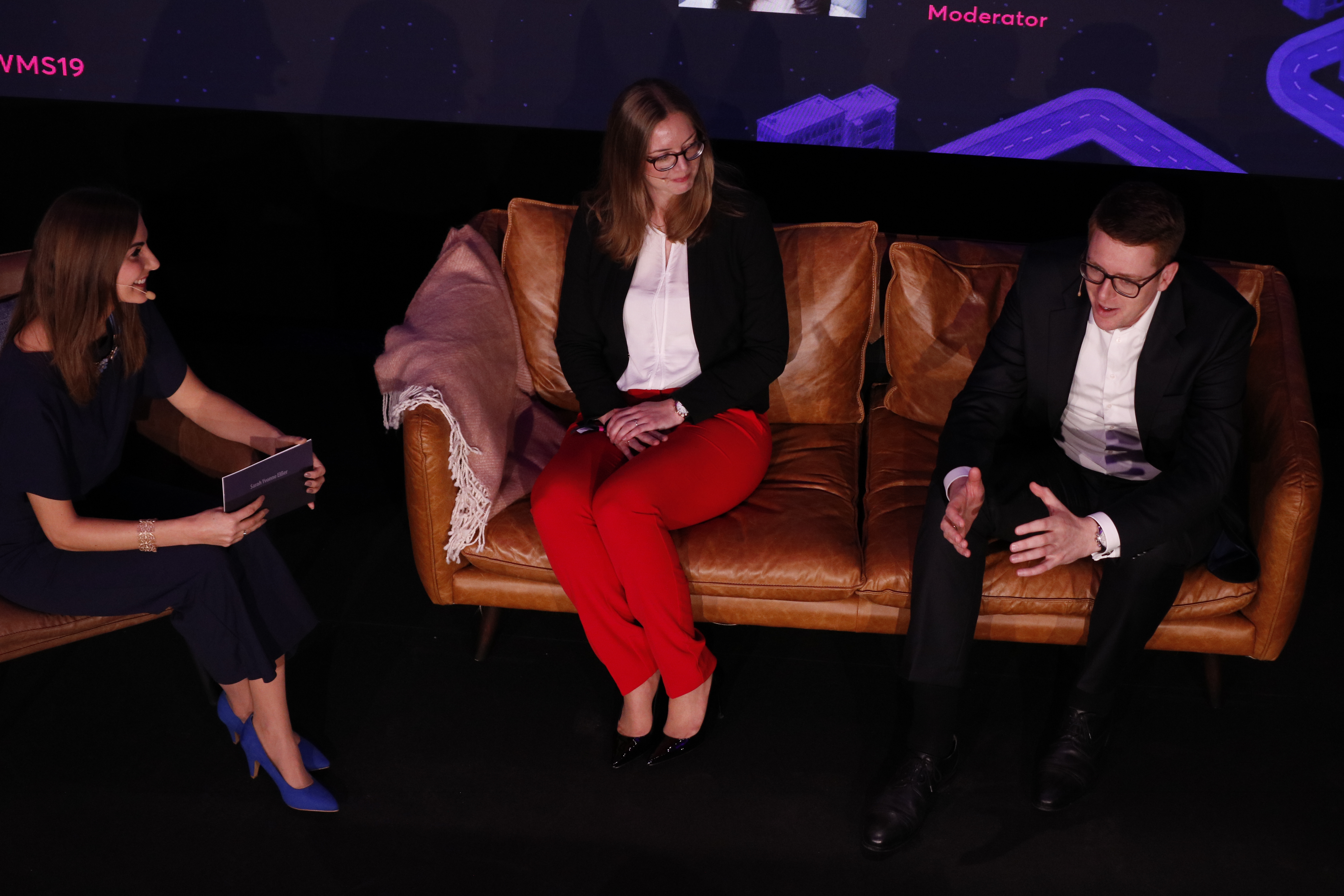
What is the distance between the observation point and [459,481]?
8.27 feet

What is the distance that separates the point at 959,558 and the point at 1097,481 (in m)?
0.42

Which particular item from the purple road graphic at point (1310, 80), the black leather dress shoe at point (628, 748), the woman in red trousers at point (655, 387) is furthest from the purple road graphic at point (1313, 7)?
the black leather dress shoe at point (628, 748)

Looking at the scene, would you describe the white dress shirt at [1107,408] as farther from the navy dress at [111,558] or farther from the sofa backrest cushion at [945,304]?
the navy dress at [111,558]

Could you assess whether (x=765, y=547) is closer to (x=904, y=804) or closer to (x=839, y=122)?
(x=904, y=804)

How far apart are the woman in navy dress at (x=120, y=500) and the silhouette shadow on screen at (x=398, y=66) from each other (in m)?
1.73

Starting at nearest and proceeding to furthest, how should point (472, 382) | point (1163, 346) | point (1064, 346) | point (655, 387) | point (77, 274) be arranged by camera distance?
point (77, 274), point (1163, 346), point (1064, 346), point (472, 382), point (655, 387)

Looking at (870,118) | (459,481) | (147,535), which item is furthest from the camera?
(870,118)

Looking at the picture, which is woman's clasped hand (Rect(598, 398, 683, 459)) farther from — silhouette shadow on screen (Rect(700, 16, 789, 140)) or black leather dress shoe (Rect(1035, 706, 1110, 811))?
silhouette shadow on screen (Rect(700, 16, 789, 140))

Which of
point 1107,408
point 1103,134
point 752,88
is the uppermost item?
point 752,88

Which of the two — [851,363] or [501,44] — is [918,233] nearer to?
[851,363]

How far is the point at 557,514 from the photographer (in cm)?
243

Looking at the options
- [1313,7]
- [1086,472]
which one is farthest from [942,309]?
[1313,7]

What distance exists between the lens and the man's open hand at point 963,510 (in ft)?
7.34

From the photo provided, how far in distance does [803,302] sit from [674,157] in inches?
23.0
